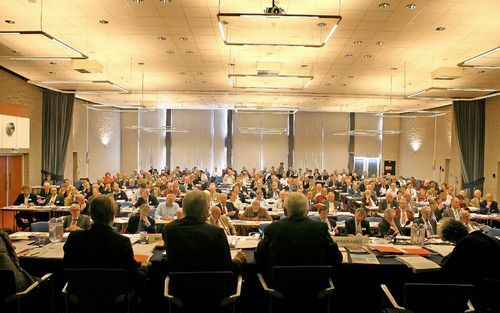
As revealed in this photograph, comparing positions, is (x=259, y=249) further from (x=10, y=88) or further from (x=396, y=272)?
(x=10, y=88)

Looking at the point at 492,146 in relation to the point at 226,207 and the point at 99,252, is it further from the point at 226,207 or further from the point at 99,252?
the point at 99,252

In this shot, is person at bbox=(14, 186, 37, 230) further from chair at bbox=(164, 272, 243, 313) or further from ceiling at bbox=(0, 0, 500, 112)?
chair at bbox=(164, 272, 243, 313)

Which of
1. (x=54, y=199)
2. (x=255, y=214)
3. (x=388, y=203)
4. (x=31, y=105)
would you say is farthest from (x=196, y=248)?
(x=31, y=105)

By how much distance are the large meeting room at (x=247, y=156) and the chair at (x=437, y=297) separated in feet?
0.03

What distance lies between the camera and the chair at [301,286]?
3082 mm

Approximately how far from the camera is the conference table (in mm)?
3875

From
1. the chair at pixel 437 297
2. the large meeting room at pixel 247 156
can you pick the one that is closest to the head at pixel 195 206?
the large meeting room at pixel 247 156

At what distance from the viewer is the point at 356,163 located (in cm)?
2447

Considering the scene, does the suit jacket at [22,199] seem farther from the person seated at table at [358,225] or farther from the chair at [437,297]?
the chair at [437,297]

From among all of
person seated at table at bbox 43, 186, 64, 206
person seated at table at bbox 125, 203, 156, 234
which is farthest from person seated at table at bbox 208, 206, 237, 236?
person seated at table at bbox 43, 186, 64, 206

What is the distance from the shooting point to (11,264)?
3.33 metres

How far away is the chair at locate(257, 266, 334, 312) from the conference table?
0.75 m

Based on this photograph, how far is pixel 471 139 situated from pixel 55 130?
1545cm

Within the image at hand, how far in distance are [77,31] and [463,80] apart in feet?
35.5
